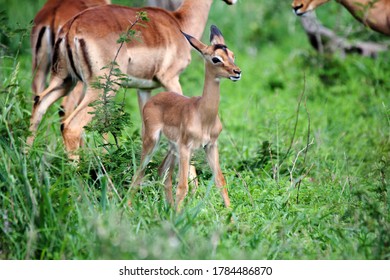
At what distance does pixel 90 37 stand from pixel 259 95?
3.58 meters

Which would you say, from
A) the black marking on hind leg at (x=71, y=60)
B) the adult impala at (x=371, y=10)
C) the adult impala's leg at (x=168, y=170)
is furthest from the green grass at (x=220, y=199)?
the adult impala at (x=371, y=10)

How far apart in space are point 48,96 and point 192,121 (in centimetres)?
182

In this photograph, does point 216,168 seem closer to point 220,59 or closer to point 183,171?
point 183,171

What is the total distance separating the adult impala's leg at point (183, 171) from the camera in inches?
214

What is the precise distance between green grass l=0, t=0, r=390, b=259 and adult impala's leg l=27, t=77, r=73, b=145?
0.16m

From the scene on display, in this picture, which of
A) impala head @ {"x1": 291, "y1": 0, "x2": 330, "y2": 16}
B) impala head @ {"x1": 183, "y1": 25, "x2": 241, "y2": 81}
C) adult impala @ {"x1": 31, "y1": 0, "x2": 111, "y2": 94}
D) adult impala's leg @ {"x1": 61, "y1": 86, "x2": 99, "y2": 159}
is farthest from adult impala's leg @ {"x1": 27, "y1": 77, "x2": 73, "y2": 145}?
impala head @ {"x1": 291, "y1": 0, "x2": 330, "y2": 16}

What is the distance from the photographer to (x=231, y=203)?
5793 millimetres

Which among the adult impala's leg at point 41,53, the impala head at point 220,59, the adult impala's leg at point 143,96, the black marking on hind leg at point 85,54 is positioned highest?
the impala head at point 220,59

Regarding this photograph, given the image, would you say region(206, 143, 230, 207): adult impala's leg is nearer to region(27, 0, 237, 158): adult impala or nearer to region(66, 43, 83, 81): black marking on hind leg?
region(27, 0, 237, 158): adult impala

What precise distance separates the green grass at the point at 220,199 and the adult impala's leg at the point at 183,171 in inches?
5.0

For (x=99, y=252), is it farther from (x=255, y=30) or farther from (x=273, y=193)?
(x=255, y=30)

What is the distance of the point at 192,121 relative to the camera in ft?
17.9

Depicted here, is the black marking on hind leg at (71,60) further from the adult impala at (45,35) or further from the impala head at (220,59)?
the impala head at (220,59)
